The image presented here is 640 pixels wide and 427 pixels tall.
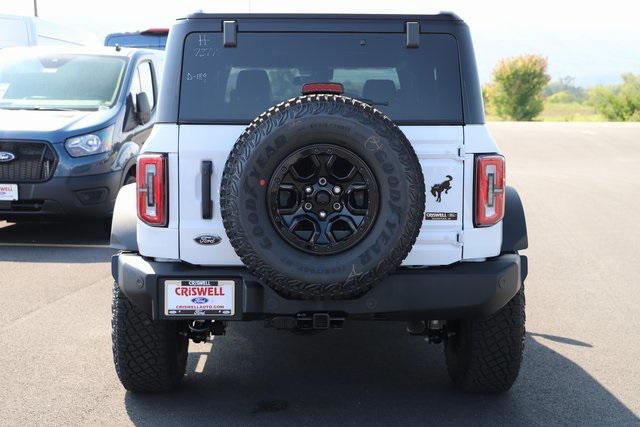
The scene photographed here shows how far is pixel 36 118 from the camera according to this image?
9.68m

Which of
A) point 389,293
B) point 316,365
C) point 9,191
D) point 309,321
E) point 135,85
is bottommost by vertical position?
point 316,365

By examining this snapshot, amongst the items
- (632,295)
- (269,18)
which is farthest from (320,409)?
(632,295)

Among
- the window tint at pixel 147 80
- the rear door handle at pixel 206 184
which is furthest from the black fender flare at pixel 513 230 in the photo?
the window tint at pixel 147 80

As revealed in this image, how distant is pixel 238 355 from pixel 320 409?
1074mm

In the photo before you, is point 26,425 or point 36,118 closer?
point 26,425

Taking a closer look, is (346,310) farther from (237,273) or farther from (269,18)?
(269,18)

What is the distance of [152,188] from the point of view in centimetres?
449

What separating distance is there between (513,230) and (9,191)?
19.0 ft

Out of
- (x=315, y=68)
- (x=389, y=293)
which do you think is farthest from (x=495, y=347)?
(x=315, y=68)

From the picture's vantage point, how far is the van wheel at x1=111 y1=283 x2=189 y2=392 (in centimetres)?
473

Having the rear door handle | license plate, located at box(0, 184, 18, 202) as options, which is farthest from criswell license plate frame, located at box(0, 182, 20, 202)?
the rear door handle

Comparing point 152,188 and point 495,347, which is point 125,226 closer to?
point 152,188

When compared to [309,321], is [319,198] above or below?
above

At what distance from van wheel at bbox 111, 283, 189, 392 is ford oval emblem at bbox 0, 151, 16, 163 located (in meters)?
4.82
